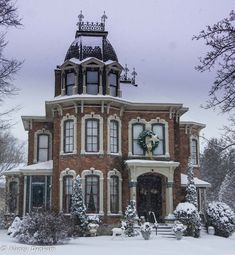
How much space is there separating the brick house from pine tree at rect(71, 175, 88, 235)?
177 centimetres

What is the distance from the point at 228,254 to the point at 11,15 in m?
11.6

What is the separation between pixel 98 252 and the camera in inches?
683

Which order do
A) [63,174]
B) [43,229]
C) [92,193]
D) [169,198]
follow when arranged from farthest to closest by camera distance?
[63,174]
[169,198]
[92,193]
[43,229]

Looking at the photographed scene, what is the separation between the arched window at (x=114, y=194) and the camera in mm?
28156

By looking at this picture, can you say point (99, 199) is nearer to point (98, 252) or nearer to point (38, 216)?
point (38, 216)

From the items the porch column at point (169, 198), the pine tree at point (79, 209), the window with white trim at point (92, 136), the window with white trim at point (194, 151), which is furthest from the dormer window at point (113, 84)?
the window with white trim at point (194, 151)

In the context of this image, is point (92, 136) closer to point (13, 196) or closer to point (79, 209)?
point (79, 209)

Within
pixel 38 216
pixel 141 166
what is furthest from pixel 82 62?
pixel 38 216

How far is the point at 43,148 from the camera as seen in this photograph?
32.1 meters

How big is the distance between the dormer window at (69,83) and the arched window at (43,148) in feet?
13.7

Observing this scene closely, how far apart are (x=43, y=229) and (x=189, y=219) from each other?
8.86m

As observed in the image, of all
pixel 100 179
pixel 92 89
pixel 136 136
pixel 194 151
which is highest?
pixel 92 89

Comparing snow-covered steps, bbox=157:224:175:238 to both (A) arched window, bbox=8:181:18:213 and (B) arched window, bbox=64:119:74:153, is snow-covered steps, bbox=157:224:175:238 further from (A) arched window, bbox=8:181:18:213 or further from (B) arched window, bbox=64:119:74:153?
(A) arched window, bbox=8:181:18:213

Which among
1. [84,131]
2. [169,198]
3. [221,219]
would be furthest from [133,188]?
[221,219]
